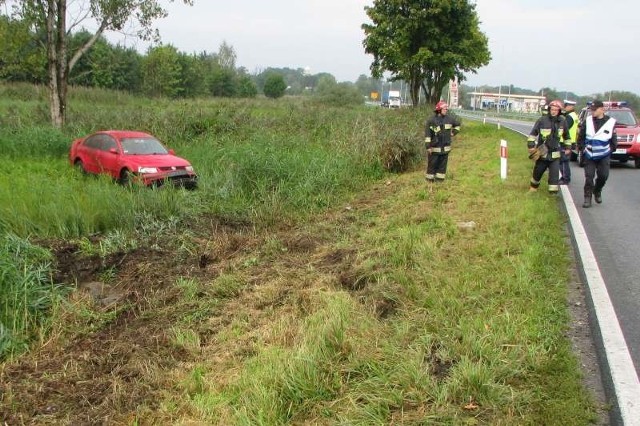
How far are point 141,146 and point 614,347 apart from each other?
36.8 feet

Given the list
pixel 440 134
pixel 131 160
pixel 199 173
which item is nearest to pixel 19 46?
pixel 131 160

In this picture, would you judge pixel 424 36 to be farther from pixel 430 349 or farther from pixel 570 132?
pixel 430 349

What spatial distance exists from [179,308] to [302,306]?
1.33 metres

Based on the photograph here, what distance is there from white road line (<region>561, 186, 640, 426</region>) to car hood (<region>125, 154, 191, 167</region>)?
8.61m

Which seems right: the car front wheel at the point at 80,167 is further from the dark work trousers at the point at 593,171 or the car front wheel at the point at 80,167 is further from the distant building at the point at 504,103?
the distant building at the point at 504,103

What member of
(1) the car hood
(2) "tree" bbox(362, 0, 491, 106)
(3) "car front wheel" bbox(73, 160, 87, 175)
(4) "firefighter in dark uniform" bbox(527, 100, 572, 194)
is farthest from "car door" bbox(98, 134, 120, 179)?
(2) "tree" bbox(362, 0, 491, 106)

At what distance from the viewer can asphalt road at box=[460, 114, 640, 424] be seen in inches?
151

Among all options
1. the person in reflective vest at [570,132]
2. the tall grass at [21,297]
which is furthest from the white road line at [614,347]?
the person in reflective vest at [570,132]

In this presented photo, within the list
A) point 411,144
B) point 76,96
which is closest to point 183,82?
point 76,96

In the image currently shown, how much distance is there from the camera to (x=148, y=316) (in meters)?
5.20

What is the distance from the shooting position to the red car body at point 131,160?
11.2 meters

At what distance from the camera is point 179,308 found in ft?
17.5

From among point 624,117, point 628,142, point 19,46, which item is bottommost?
point 628,142

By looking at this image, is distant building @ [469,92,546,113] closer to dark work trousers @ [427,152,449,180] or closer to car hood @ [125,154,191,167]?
dark work trousers @ [427,152,449,180]
